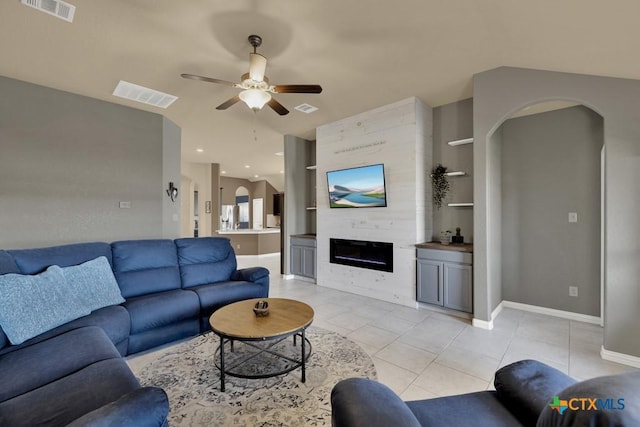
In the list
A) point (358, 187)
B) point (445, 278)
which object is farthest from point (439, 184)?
point (445, 278)

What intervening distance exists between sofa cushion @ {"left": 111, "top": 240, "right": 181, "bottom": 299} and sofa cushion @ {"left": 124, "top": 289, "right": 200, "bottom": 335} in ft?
0.54

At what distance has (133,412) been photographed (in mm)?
1038

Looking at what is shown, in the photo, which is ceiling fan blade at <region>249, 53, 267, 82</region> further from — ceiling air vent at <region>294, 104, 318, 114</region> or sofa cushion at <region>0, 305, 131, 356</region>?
sofa cushion at <region>0, 305, 131, 356</region>

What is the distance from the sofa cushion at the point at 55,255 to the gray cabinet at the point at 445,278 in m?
3.78

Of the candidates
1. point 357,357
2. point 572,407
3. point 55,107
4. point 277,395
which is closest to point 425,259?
point 357,357

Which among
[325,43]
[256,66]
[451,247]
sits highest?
[325,43]

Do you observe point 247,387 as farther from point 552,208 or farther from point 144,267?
point 552,208

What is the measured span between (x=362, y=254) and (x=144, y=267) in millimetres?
3042

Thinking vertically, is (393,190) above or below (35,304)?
above

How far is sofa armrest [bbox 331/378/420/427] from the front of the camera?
926 mm

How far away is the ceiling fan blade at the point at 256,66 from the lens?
2471 millimetres

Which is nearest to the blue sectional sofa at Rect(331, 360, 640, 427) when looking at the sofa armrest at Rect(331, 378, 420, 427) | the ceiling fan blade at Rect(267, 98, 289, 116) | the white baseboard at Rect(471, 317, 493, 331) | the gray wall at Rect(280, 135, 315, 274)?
the sofa armrest at Rect(331, 378, 420, 427)

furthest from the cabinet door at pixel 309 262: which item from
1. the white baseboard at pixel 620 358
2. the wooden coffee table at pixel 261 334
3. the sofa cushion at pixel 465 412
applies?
the sofa cushion at pixel 465 412

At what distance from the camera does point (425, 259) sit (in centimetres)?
384
